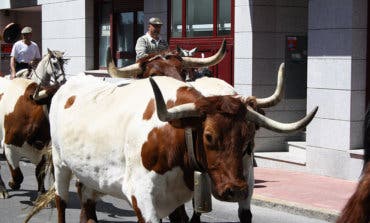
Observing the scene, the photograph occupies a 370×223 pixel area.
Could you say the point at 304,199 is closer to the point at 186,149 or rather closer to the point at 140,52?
the point at 140,52

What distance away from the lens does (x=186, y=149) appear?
4.81 m

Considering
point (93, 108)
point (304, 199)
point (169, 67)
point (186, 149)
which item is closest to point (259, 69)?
point (304, 199)

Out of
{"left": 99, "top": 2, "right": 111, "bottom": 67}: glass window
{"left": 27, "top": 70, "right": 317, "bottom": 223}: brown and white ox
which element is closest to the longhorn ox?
{"left": 27, "top": 70, "right": 317, "bottom": 223}: brown and white ox

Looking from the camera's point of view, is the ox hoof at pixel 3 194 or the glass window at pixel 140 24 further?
the glass window at pixel 140 24

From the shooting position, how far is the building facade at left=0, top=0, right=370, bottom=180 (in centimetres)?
1123

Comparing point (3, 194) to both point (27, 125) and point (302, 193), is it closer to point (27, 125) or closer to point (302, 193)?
point (27, 125)

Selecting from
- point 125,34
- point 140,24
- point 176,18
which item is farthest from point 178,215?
point 125,34

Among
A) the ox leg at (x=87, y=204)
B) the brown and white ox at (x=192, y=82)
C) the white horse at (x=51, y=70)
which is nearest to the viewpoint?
the brown and white ox at (x=192, y=82)

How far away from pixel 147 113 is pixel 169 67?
1.82 metres

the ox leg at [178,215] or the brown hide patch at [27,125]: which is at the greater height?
the brown hide patch at [27,125]

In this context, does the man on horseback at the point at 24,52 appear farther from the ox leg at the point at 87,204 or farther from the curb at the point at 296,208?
the ox leg at the point at 87,204

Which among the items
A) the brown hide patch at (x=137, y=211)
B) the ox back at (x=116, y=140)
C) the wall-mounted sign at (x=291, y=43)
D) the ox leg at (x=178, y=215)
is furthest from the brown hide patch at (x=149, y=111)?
the wall-mounted sign at (x=291, y=43)

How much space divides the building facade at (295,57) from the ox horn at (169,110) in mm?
6840

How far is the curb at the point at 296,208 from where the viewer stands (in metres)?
8.69
